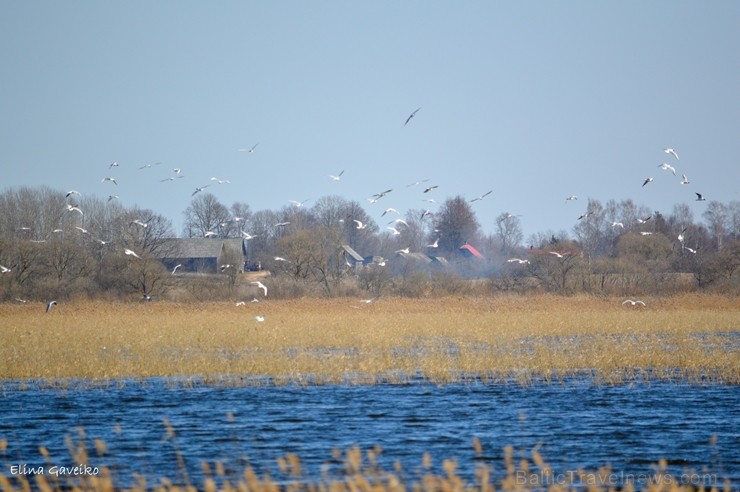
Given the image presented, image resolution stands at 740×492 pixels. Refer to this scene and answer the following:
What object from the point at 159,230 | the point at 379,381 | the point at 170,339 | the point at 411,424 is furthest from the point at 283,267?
the point at 411,424

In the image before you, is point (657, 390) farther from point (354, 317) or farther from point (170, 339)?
point (354, 317)

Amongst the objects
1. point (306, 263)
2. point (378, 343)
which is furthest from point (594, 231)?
point (378, 343)

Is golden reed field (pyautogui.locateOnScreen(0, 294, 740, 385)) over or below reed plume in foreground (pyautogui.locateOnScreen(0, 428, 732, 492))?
over

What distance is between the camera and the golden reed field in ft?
79.4

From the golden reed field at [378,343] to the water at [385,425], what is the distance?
5.04 feet

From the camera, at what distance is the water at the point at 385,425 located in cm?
1456

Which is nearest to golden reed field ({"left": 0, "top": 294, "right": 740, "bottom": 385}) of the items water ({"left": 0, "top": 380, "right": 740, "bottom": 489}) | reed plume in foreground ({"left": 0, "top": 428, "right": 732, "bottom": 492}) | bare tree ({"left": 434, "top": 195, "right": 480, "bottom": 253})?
water ({"left": 0, "top": 380, "right": 740, "bottom": 489})

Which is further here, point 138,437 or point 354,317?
point 354,317

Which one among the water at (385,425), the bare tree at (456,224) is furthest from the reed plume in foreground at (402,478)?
the bare tree at (456,224)

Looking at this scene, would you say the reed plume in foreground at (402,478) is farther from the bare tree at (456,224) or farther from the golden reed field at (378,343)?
the bare tree at (456,224)

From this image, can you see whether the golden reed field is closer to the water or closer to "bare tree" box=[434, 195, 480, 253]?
the water

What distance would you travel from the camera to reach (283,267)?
69062mm

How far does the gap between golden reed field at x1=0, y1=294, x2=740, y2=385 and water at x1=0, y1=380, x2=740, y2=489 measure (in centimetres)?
154

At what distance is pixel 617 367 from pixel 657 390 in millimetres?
3206
